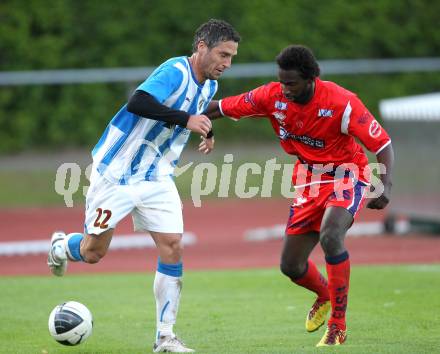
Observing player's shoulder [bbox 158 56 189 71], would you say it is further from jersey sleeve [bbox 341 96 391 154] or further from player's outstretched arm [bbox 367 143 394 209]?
player's outstretched arm [bbox 367 143 394 209]

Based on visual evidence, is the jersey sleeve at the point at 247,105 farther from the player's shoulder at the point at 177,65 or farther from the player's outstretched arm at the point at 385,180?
the player's outstretched arm at the point at 385,180

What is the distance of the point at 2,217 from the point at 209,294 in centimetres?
970

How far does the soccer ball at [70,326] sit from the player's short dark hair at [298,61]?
8.64 ft

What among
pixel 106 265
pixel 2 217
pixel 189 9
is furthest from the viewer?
pixel 189 9

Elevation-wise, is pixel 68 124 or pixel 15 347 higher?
pixel 68 124

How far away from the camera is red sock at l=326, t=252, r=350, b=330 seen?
773 centimetres

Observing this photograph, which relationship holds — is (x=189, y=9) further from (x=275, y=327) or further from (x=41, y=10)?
(x=275, y=327)

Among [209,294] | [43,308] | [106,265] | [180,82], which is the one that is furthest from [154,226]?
[106,265]

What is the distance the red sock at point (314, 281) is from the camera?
853cm

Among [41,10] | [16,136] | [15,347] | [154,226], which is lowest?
[15,347]

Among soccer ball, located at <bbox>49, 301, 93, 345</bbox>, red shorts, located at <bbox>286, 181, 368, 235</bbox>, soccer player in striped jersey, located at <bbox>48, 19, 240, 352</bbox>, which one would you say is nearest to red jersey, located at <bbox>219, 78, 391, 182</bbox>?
red shorts, located at <bbox>286, 181, 368, 235</bbox>

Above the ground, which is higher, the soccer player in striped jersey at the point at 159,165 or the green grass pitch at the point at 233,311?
the soccer player in striped jersey at the point at 159,165

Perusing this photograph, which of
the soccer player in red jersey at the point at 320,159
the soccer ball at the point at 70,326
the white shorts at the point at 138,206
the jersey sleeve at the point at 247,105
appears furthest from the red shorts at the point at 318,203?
the soccer ball at the point at 70,326

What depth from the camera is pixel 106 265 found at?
16.5m
